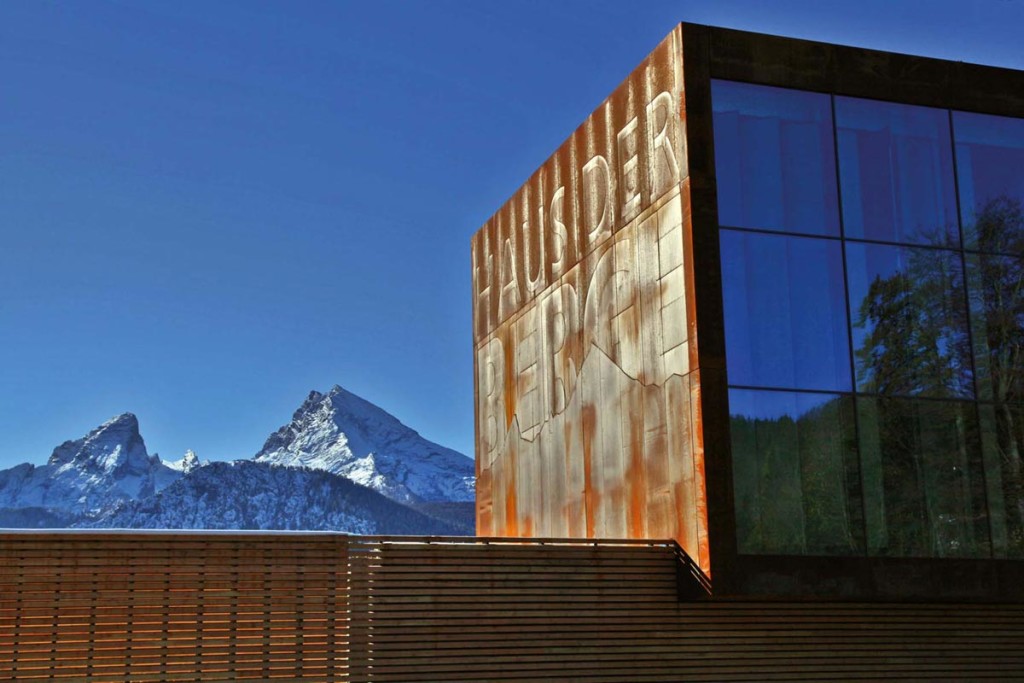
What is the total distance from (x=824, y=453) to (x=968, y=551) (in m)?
2.53

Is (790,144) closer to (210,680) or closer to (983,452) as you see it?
(983,452)

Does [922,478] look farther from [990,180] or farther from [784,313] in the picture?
[990,180]

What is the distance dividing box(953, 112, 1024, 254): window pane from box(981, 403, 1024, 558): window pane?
98.7 inches

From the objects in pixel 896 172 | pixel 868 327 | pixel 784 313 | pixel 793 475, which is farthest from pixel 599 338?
pixel 896 172

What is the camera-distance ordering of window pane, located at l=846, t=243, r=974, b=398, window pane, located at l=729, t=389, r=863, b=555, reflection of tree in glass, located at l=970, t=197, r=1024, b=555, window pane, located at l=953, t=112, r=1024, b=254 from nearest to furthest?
window pane, located at l=729, t=389, r=863, b=555
window pane, located at l=846, t=243, r=974, b=398
reflection of tree in glass, located at l=970, t=197, r=1024, b=555
window pane, located at l=953, t=112, r=1024, b=254

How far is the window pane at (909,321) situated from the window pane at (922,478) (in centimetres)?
29

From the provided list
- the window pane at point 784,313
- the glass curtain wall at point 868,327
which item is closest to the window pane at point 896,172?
the glass curtain wall at point 868,327

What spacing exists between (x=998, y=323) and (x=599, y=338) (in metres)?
5.92

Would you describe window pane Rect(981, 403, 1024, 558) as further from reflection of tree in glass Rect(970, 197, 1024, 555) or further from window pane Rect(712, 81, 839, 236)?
window pane Rect(712, 81, 839, 236)

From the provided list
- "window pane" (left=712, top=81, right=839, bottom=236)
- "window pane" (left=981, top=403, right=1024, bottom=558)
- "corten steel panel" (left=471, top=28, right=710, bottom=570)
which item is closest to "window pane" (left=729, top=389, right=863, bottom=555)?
"corten steel panel" (left=471, top=28, right=710, bottom=570)

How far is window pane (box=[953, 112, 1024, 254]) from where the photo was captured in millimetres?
20453

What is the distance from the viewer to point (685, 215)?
1895cm

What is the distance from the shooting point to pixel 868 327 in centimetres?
1938

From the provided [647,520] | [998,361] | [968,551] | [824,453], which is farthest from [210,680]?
[998,361]
